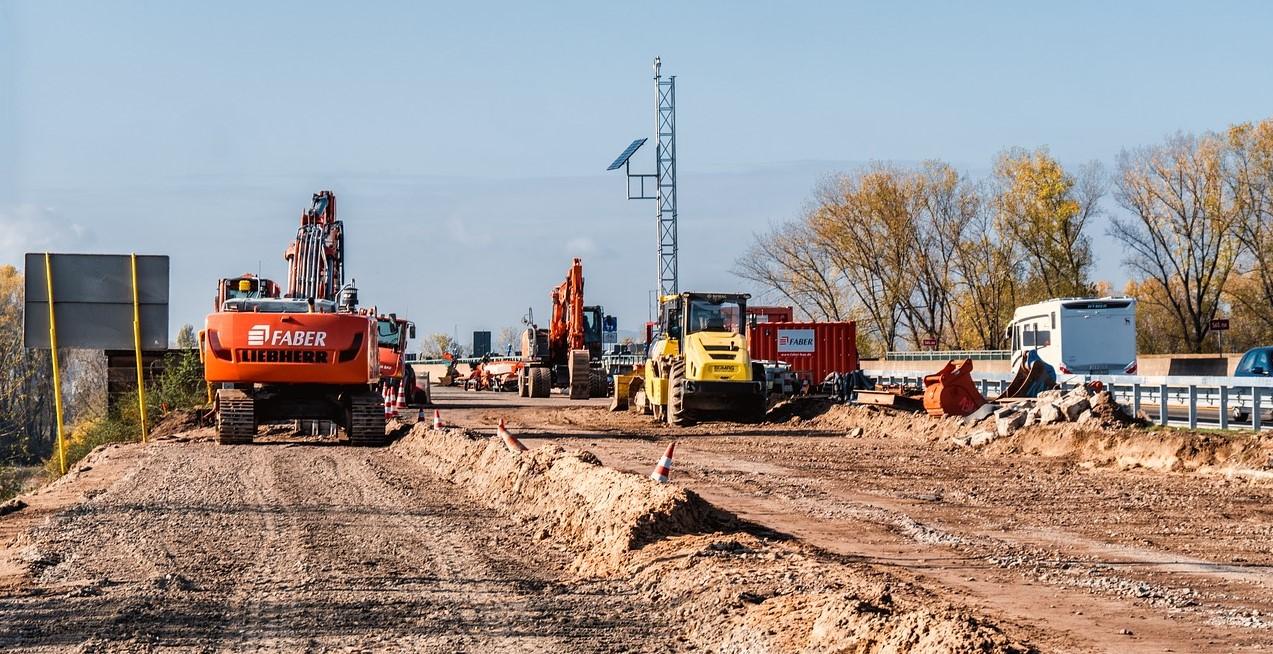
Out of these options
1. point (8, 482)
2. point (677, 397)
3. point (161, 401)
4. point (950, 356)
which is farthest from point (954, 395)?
point (950, 356)

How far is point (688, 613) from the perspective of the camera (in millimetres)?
8398

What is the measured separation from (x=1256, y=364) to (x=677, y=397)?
12.2 m

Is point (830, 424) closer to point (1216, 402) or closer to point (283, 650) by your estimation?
point (1216, 402)

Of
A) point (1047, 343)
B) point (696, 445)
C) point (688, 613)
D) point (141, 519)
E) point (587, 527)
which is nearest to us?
point (688, 613)

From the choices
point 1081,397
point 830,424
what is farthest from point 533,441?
point 1081,397

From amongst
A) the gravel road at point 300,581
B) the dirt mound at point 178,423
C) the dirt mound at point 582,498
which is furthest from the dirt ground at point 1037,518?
the dirt mound at point 178,423

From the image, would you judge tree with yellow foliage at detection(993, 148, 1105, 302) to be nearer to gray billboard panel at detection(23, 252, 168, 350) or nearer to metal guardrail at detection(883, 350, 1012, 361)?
metal guardrail at detection(883, 350, 1012, 361)

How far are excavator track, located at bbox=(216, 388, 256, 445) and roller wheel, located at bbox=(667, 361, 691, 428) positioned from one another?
8745mm

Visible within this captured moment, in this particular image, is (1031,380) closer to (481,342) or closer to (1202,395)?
(1202,395)

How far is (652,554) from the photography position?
1015 centimetres

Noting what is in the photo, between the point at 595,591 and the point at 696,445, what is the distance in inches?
562

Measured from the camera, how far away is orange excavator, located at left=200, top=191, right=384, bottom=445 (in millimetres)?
22156

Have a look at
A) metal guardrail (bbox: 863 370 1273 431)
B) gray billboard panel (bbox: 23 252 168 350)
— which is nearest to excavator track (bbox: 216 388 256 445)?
gray billboard panel (bbox: 23 252 168 350)

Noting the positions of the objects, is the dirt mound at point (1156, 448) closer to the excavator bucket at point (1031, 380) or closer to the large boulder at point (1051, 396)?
the large boulder at point (1051, 396)
